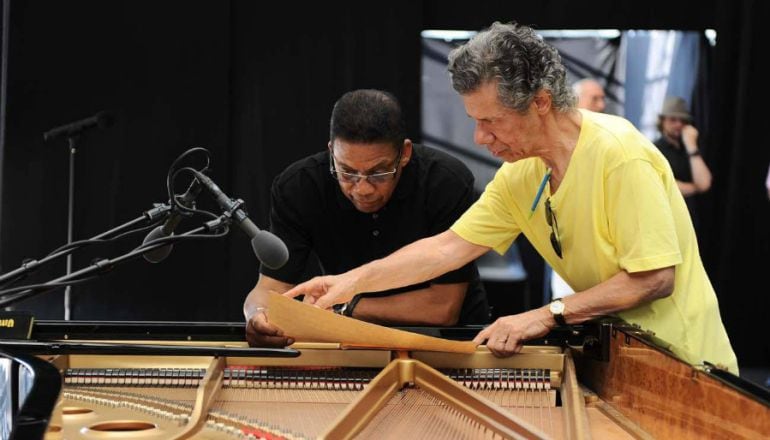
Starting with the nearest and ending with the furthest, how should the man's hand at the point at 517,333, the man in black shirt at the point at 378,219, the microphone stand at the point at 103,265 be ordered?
the microphone stand at the point at 103,265, the man's hand at the point at 517,333, the man in black shirt at the point at 378,219

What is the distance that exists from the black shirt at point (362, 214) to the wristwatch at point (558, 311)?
90 centimetres

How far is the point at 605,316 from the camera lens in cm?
292

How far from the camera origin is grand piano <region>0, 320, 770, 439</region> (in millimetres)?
2541

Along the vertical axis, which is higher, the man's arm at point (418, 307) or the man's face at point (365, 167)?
the man's face at point (365, 167)

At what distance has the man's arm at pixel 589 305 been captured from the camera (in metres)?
2.83

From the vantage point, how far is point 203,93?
6.70 metres

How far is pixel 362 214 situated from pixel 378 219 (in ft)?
0.20

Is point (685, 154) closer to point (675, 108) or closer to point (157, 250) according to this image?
point (675, 108)

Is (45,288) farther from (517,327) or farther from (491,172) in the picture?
(491,172)

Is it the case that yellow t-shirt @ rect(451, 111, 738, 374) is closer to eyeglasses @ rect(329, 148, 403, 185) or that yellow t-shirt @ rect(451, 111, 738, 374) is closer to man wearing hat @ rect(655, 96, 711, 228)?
eyeglasses @ rect(329, 148, 403, 185)

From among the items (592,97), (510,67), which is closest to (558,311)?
(510,67)

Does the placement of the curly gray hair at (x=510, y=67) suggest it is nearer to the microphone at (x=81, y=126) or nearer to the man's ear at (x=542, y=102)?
the man's ear at (x=542, y=102)

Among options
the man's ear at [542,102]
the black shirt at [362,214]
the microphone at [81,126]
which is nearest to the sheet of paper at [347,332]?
the man's ear at [542,102]

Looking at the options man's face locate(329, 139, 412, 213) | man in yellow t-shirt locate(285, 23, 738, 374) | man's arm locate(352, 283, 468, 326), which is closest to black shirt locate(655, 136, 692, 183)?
man's arm locate(352, 283, 468, 326)
